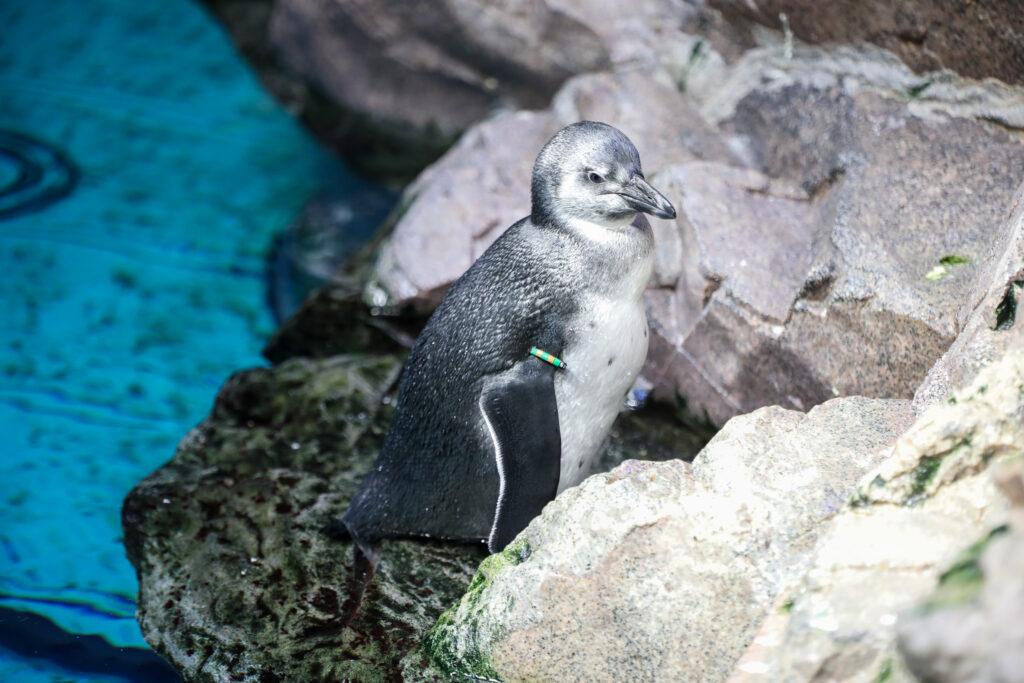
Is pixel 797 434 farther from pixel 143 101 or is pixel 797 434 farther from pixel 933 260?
pixel 143 101

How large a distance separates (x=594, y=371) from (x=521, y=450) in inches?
12.7

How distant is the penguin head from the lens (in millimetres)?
2545

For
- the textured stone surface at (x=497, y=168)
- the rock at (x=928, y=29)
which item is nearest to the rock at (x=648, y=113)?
the textured stone surface at (x=497, y=168)

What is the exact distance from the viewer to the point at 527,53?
4.50m

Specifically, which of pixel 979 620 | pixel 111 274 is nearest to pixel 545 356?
pixel 979 620

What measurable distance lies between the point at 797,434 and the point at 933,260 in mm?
1018

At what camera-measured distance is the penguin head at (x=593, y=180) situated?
2545mm

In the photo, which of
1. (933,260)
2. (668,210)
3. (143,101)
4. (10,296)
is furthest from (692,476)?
(143,101)

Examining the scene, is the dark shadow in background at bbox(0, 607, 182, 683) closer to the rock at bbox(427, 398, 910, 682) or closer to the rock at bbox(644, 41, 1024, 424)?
the rock at bbox(427, 398, 910, 682)

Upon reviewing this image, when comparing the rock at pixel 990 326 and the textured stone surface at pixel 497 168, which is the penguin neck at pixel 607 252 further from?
the textured stone surface at pixel 497 168

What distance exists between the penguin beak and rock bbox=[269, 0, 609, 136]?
6.19ft

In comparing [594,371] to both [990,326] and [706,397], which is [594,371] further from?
[990,326]

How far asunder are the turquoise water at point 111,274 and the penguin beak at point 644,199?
5.93 feet

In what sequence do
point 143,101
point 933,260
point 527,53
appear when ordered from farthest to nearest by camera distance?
point 143,101
point 527,53
point 933,260
